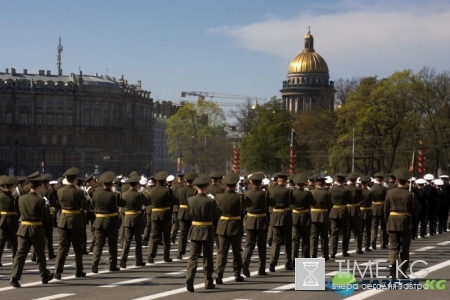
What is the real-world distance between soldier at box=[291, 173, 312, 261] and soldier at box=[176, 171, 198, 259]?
2343 mm

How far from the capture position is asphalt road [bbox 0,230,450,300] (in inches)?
612

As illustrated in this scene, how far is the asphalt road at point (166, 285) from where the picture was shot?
15.5 metres

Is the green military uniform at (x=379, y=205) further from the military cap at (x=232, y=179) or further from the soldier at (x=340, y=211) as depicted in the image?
the military cap at (x=232, y=179)

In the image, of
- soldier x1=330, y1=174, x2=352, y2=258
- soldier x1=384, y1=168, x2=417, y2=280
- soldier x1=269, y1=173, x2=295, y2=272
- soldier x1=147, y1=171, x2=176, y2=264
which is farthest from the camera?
soldier x1=330, y1=174, x2=352, y2=258

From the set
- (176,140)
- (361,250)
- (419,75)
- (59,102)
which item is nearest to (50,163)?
(59,102)

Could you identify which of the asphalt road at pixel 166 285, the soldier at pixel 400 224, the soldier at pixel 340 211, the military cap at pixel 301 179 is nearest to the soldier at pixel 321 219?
the asphalt road at pixel 166 285

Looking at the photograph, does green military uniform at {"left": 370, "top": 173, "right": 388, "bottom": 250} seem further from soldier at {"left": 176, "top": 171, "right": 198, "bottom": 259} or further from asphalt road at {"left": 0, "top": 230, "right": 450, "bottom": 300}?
soldier at {"left": 176, "top": 171, "right": 198, "bottom": 259}

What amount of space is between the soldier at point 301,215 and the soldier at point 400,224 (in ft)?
7.99

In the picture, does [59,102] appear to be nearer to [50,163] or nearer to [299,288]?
[50,163]

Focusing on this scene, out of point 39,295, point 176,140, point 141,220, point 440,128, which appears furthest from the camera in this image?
point 176,140

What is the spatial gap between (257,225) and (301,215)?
7.03ft

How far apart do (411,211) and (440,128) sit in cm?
5839

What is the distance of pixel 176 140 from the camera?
12225 cm

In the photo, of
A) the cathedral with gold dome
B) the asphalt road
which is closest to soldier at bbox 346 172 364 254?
the asphalt road
